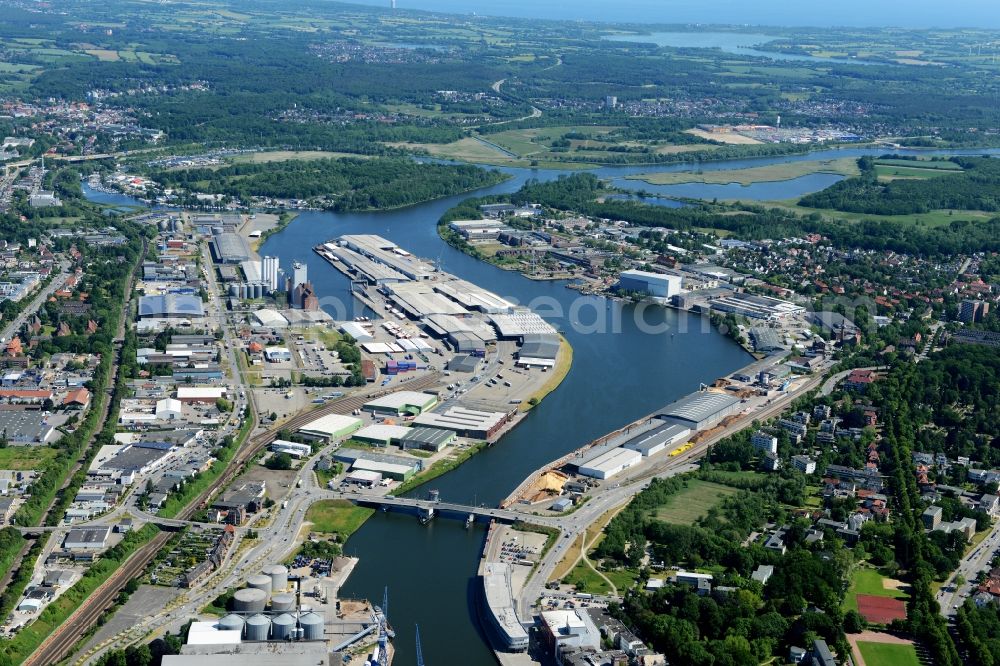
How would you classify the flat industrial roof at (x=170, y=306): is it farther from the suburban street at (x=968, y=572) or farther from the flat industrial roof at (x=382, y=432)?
the suburban street at (x=968, y=572)

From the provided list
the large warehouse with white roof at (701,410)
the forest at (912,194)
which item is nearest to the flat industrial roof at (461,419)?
the large warehouse with white roof at (701,410)

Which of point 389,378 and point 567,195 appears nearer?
point 389,378

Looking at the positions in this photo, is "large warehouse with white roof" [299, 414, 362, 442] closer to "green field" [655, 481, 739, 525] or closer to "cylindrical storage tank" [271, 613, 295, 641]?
"green field" [655, 481, 739, 525]

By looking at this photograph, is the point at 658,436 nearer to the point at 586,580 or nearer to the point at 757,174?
the point at 586,580

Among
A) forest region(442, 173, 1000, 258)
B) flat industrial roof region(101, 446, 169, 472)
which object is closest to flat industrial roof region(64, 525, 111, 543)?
flat industrial roof region(101, 446, 169, 472)

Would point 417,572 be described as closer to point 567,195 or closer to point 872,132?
point 567,195

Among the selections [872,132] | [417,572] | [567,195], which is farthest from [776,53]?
[417,572]

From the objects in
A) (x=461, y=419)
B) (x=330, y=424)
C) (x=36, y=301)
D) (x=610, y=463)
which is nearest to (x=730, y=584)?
(x=610, y=463)
